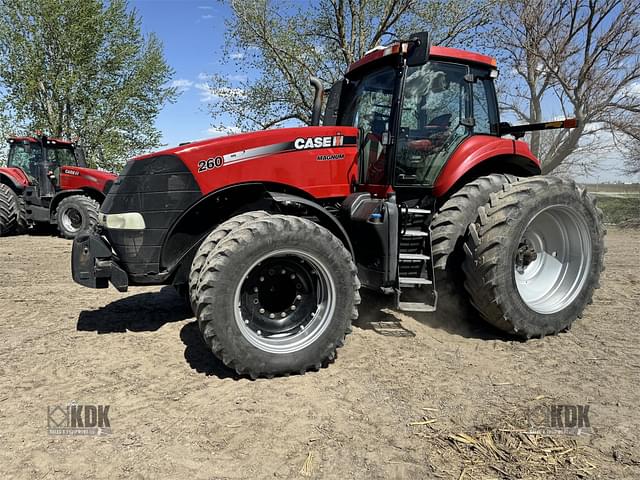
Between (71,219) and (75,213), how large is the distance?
0.19 meters

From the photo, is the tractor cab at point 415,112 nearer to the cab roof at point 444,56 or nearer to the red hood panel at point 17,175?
the cab roof at point 444,56

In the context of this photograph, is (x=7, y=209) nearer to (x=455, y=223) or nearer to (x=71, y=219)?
(x=71, y=219)

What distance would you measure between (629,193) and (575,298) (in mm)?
25191

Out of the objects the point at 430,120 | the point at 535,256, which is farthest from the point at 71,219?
the point at 535,256

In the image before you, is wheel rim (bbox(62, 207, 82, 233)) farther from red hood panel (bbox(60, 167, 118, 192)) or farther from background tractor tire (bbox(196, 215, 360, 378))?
background tractor tire (bbox(196, 215, 360, 378))

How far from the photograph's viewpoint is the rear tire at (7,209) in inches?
448

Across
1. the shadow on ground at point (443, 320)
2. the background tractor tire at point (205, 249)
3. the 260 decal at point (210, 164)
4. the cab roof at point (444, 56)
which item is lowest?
→ the shadow on ground at point (443, 320)

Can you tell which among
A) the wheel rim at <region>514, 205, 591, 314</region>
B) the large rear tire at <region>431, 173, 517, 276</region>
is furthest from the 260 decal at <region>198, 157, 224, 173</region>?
the wheel rim at <region>514, 205, 591, 314</region>

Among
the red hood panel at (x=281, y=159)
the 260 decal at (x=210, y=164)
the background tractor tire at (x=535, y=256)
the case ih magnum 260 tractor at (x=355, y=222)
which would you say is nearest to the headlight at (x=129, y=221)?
the case ih magnum 260 tractor at (x=355, y=222)

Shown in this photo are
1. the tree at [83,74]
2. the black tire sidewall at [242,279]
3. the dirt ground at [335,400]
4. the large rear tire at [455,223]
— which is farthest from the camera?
the tree at [83,74]

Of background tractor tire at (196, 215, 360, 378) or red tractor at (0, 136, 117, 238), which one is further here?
red tractor at (0, 136, 117, 238)

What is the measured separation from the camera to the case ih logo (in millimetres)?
3885

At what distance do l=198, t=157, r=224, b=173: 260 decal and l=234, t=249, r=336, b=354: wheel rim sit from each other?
2.78ft

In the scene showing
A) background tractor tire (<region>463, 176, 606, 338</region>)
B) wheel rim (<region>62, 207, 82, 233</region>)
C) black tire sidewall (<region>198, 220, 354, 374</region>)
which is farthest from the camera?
wheel rim (<region>62, 207, 82, 233</region>)
